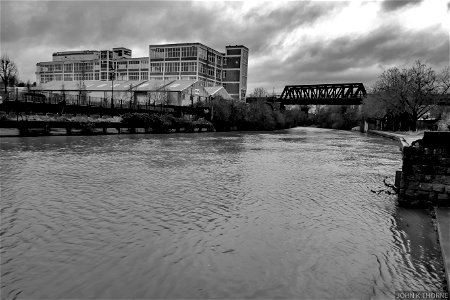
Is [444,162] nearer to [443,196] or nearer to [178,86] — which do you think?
[443,196]

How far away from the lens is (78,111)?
4597 centimetres

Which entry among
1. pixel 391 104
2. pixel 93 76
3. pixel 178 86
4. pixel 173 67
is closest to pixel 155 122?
pixel 178 86

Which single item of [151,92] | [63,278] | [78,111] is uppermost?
[151,92]

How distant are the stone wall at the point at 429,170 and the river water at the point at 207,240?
590 millimetres

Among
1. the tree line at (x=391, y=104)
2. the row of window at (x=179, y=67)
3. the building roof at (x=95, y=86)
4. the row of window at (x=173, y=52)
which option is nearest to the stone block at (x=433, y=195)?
the tree line at (x=391, y=104)

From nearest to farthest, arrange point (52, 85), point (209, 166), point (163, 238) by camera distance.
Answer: point (163, 238) → point (209, 166) → point (52, 85)

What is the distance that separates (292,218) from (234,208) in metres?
1.68

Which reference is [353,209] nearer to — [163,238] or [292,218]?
[292,218]

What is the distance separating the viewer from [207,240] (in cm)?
752

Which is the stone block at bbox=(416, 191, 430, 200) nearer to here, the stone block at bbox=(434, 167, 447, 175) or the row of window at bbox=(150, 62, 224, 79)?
the stone block at bbox=(434, 167, 447, 175)

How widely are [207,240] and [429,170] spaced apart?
6.52 m

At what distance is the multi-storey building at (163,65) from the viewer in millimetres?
109938

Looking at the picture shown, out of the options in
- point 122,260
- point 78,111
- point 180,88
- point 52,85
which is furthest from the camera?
point 52,85

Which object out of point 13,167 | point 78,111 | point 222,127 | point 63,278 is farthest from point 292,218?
point 222,127
